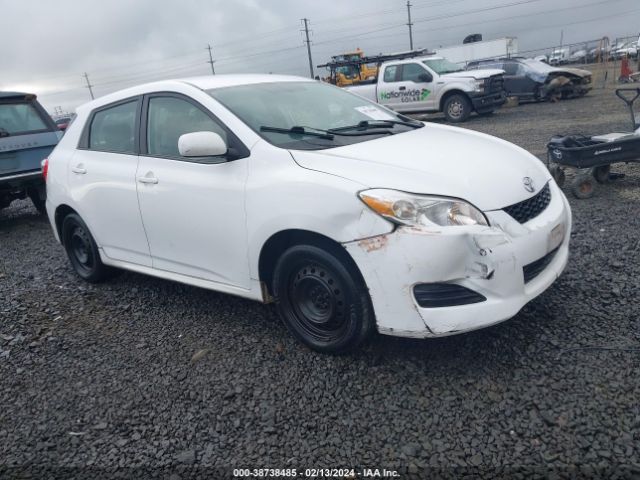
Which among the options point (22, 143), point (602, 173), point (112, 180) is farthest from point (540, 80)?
point (112, 180)

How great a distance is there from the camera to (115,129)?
4.21 meters

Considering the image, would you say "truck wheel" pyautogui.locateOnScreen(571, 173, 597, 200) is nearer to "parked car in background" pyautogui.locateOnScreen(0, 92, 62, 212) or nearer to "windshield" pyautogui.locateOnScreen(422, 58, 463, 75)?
"parked car in background" pyautogui.locateOnScreen(0, 92, 62, 212)

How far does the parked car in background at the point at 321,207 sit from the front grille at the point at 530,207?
0.04ft

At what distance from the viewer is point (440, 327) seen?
2.63m

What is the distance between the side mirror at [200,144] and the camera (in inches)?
122

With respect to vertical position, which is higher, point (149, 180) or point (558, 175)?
point (149, 180)

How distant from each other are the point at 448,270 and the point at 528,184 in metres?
0.87

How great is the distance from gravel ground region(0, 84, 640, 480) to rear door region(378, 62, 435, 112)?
12.2m

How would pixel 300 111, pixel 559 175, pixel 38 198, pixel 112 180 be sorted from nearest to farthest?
pixel 300 111 < pixel 112 180 < pixel 559 175 < pixel 38 198

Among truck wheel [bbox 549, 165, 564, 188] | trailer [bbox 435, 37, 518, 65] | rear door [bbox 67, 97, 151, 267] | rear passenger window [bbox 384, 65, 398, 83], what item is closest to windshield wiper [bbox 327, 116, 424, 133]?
rear door [bbox 67, 97, 151, 267]

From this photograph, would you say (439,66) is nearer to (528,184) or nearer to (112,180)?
(112,180)

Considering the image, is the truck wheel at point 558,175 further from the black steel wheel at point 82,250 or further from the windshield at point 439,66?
the windshield at point 439,66

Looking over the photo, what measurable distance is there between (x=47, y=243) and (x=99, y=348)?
3788 mm

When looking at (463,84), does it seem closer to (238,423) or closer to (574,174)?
(574,174)
